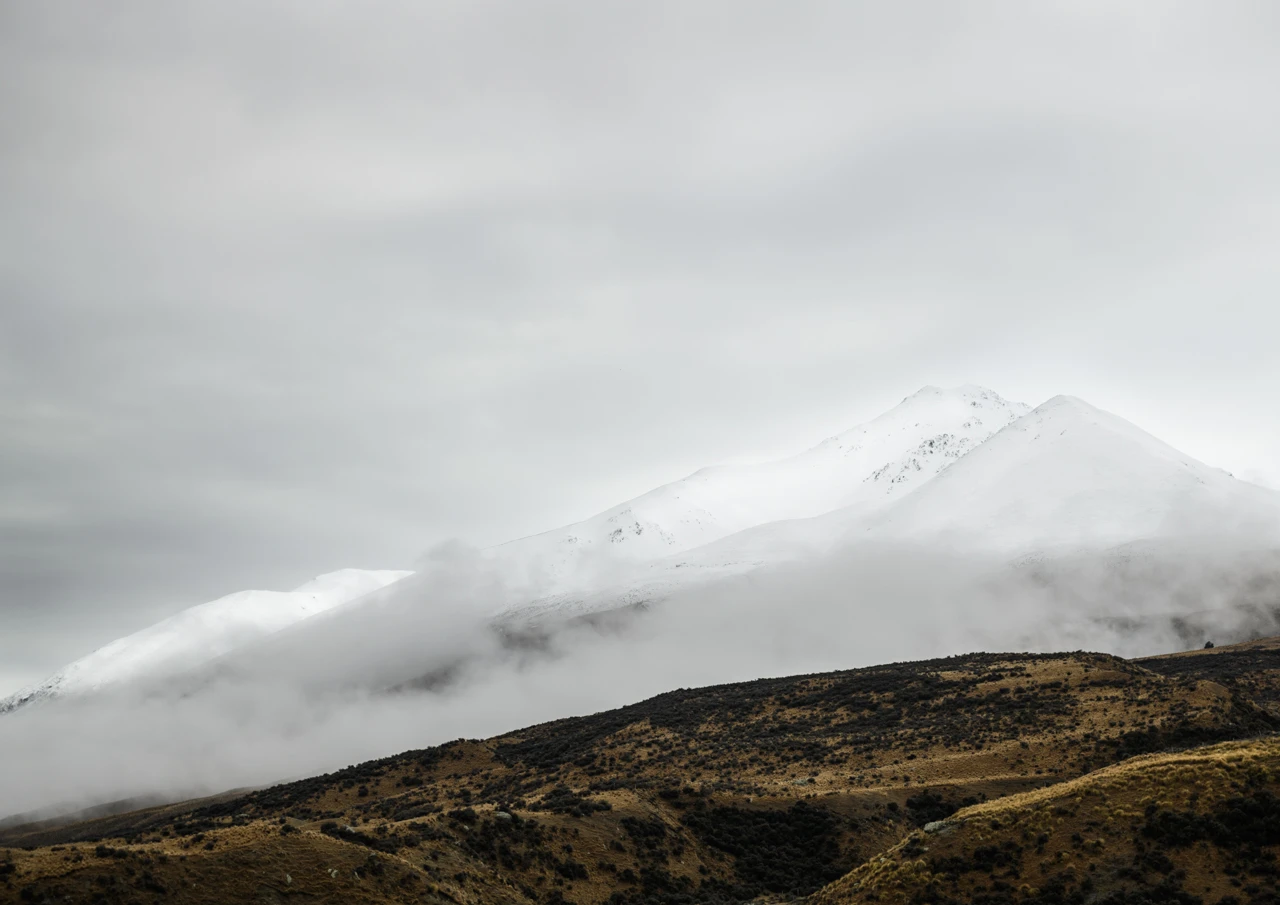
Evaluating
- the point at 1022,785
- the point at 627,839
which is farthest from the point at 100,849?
the point at 1022,785

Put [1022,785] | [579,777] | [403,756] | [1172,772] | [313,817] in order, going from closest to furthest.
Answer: [1172,772] → [1022,785] → [313,817] → [579,777] → [403,756]

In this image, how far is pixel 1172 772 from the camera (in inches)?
1689

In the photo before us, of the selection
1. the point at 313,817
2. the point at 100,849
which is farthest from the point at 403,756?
the point at 100,849

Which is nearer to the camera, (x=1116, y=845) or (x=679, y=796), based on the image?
(x=1116, y=845)

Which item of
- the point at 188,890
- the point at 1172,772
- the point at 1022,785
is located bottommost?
the point at 1022,785

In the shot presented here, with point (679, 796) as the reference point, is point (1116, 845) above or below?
below

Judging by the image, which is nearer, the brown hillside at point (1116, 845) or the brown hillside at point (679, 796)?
the brown hillside at point (1116, 845)

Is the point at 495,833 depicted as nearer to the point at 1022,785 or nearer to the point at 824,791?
the point at 824,791

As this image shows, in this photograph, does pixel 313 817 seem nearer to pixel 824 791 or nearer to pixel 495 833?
pixel 495 833

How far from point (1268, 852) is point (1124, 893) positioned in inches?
226

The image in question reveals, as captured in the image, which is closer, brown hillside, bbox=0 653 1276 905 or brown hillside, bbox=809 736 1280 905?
brown hillside, bbox=809 736 1280 905

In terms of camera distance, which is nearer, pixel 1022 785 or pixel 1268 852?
pixel 1268 852

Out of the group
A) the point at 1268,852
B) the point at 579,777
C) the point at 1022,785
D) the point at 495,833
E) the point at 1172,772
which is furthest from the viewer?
the point at 579,777

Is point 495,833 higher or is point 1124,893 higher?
point 495,833
